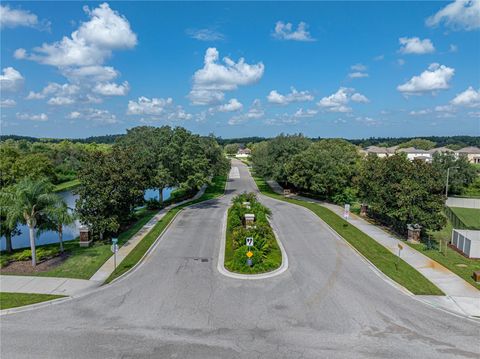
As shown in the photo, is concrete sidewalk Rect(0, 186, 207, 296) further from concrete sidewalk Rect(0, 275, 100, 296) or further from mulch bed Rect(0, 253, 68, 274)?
mulch bed Rect(0, 253, 68, 274)

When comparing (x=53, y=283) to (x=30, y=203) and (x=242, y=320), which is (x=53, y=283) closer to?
(x=30, y=203)

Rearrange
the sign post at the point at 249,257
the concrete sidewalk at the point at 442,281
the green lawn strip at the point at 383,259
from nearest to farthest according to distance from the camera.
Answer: the concrete sidewalk at the point at 442,281, the green lawn strip at the point at 383,259, the sign post at the point at 249,257

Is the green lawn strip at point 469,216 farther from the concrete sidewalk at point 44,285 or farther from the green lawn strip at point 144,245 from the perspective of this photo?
the concrete sidewalk at point 44,285

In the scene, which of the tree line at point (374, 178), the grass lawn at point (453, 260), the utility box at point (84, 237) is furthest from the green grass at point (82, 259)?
the tree line at point (374, 178)

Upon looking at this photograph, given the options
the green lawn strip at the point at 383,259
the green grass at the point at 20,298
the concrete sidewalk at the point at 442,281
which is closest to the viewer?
the concrete sidewalk at the point at 442,281

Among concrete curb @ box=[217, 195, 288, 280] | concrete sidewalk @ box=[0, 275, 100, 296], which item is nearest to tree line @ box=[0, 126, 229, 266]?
concrete sidewalk @ box=[0, 275, 100, 296]

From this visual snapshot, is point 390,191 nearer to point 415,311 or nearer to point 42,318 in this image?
point 415,311
